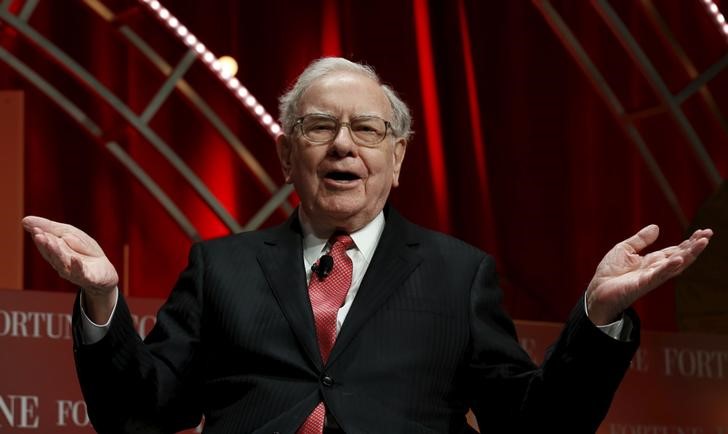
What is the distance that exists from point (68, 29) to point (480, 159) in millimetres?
1593

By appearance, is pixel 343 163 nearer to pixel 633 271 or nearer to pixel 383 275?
pixel 383 275

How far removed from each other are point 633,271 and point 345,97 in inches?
23.7

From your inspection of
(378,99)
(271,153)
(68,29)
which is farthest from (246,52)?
(378,99)

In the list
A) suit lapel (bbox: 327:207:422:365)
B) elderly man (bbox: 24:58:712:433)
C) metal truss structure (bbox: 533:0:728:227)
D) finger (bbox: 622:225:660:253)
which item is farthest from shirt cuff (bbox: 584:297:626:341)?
metal truss structure (bbox: 533:0:728:227)

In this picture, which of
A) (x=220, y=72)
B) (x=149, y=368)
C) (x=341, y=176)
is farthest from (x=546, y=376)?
(x=220, y=72)

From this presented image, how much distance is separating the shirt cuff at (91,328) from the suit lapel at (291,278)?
11.3 inches

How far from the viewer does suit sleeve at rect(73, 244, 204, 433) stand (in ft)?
6.61

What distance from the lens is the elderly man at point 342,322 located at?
198cm

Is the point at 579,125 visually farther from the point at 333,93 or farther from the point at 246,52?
the point at 333,93

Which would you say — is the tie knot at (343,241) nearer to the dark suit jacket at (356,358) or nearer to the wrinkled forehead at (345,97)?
the dark suit jacket at (356,358)

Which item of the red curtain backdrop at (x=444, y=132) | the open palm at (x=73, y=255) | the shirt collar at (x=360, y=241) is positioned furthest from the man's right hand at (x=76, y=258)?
the red curtain backdrop at (x=444, y=132)

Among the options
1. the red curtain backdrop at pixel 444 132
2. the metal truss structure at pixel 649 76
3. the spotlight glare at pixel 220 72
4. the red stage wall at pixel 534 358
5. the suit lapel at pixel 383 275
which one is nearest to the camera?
the suit lapel at pixel 383 275

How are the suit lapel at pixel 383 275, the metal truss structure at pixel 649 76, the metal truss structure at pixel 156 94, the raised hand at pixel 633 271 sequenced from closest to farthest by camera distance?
the raised hand at pixel 633 271
the suit lapel at pixel 383 275
the metal truss structure at pixel 156 94
the metal truss structure at pixel 649 76

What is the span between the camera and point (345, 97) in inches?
88.0
